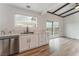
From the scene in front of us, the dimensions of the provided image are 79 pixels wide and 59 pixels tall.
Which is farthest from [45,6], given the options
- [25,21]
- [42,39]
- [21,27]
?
[42,39]

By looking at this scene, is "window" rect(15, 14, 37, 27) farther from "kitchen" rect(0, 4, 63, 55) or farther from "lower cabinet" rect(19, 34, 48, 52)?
"lower cabinet" rect(19, 34, 48, 52)

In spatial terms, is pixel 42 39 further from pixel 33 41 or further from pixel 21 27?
pixel 21 27

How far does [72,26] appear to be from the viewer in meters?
8.16

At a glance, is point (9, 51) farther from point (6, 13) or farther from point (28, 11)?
point (28, 11)

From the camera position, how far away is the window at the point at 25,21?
14.4 ft

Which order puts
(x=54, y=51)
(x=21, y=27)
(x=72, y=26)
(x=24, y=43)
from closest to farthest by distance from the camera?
(x=24, y=43) → (x=54, y=51) → (x=21, y=27) → (x=72, y=26)

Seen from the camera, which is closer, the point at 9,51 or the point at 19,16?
the point at 9,51

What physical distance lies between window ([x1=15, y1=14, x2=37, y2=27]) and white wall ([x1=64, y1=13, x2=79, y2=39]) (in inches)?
162

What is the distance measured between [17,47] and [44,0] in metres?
2.72

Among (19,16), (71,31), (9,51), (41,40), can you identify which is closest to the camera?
(9,51)

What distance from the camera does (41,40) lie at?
499cm

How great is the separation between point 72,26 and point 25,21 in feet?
16.3

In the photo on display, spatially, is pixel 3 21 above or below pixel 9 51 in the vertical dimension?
above

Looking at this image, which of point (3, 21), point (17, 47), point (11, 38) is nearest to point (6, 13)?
point (3, 21)
